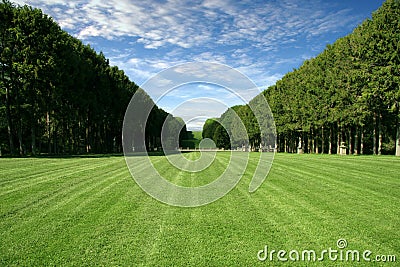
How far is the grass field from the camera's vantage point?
5.87m

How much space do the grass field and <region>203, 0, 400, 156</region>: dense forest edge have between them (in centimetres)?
905

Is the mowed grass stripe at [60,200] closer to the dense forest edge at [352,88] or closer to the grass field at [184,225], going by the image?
the grass field at [184,225]

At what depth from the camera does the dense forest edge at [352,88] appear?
31.8 meters

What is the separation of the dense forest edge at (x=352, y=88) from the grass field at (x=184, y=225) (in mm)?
9052

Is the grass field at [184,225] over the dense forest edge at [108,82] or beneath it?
beneath

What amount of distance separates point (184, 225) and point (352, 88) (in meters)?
36.5

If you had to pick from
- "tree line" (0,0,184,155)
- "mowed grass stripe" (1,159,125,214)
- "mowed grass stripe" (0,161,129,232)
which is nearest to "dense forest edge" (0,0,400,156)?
"tree line" (0,0,184,155)

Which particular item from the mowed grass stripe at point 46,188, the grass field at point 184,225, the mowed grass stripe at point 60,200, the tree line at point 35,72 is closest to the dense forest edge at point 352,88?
the mowed grass stripe at point 46,188

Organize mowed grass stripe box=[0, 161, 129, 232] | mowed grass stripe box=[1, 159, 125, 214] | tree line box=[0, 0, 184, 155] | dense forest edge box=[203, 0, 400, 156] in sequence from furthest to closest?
dense forest edge box=[203, 0, 400, 156] < tree line box=[0, 0, 184, 155] < mowed grass stripe box=[1, 159, 125, 214] < mowed grass stripe box=[0, 161, 129, 232]

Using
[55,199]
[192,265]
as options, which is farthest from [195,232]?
[55,199]

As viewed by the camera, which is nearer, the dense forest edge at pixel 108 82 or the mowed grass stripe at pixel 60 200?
the mowed grass stripe at pixel 60 200

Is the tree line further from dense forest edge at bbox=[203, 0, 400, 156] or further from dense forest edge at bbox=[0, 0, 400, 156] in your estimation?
dense forest edge at bbox=[203, 0, 400, 156]

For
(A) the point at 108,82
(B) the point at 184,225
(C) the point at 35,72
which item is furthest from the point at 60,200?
(A) the point at 108,82

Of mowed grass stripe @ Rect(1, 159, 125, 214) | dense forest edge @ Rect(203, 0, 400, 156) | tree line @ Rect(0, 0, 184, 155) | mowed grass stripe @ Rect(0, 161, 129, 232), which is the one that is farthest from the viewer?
dense forest edge @ Rect(203, 0, 400, 156)
